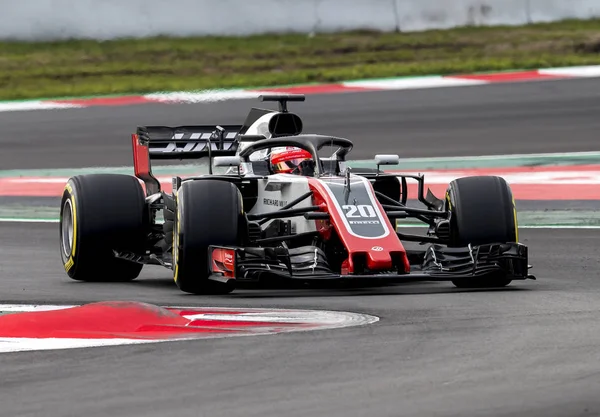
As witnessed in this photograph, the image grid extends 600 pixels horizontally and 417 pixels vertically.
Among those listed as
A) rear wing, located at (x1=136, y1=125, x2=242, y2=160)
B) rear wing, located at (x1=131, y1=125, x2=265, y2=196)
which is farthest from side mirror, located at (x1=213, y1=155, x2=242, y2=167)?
rear wing, located at (x1=136, y1=125, x2=242, y2=160)

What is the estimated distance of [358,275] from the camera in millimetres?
8758

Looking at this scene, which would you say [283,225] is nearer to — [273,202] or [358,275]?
[273,202]

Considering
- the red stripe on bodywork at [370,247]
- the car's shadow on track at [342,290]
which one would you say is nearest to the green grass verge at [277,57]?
the car's shadow on track at [342,290]

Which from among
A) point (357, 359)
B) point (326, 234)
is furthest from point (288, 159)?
point (357, 359)

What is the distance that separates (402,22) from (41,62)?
203 inches

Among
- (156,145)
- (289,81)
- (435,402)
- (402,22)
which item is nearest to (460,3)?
(402,22)

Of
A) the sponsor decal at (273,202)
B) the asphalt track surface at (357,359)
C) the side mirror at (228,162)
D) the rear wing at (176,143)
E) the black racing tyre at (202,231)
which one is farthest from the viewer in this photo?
the rear wing at (176,143)

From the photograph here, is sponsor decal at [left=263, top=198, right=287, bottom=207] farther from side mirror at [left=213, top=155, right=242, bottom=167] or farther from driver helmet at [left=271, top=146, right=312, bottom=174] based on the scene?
driver helmet at [left=271, top=146, right=312, bottom=174]

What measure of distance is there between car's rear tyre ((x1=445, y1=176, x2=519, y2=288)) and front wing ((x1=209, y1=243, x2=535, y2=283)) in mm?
243

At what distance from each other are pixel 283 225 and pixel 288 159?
810 millimetres

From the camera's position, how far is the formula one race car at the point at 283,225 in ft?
29.2

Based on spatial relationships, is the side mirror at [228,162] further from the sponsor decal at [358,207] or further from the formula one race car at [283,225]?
the sponsor decal at [358,207]

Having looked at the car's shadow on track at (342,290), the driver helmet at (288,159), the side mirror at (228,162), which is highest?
the side mirror at (228,162)

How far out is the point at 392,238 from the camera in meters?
8.98
